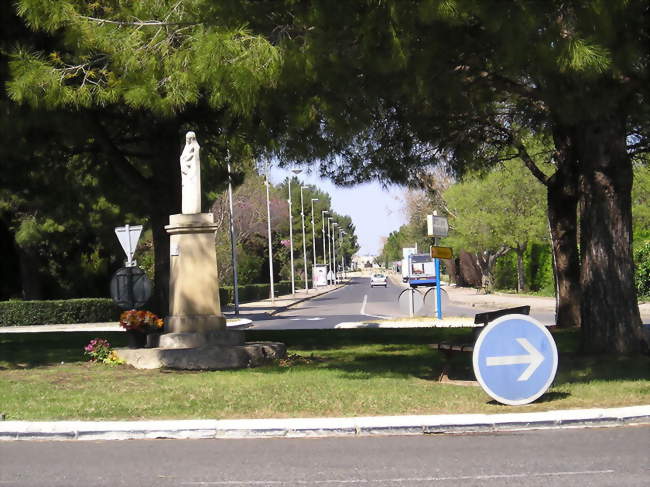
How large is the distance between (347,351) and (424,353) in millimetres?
1422

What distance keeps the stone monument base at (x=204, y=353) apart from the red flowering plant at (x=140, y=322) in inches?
19.2

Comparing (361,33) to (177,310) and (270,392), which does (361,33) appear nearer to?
(270,392)

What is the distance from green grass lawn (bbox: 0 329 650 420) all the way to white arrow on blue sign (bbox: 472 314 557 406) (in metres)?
0.17

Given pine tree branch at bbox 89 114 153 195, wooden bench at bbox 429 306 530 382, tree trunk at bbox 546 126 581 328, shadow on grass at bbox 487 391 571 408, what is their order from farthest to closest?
tree trunk at bbox 546 126 581 328 < pine tree branch at bbox 89 114 153 195 < wooden bench at bbox 429 306 530 382 < shadow on grass at bbox 487 391 571 408

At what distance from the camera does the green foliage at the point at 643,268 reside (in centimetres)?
3345

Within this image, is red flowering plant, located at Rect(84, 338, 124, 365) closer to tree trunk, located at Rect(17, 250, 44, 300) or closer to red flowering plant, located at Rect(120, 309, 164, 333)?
red flowering plant, located at Rect(120, 309, 164, 333)

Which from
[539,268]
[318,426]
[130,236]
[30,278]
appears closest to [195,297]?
[318,426]

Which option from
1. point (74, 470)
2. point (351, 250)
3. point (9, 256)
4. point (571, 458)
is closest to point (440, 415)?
point (571, 458)

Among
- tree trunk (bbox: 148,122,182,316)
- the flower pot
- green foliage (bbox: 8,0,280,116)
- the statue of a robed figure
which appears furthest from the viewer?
tree trunk (bbox: 148,122,182,316)

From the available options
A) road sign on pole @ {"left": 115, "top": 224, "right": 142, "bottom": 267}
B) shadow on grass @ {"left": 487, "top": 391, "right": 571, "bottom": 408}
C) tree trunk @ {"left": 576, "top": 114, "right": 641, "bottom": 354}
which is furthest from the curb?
road sign on pole @ {"left": 115, "top": 224, "right": 142, "bottom": 267}

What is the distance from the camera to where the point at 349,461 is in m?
7.31

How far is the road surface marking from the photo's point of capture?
9484 millimetres

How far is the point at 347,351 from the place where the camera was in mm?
15992

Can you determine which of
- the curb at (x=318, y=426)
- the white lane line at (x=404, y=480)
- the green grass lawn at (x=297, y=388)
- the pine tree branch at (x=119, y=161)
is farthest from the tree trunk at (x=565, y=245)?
the white lane line at (x=404, y=480)
